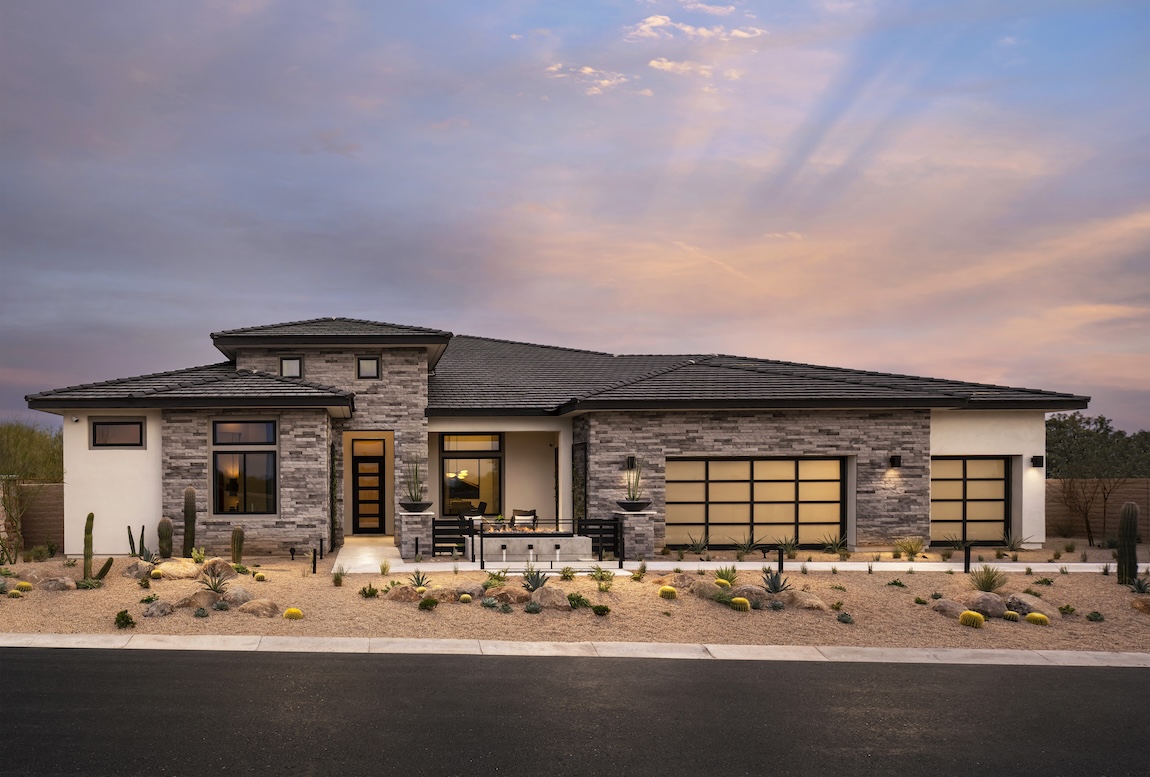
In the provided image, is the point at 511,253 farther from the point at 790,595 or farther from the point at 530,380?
the point at 790,595

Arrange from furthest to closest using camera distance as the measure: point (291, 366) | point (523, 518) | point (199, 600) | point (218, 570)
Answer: point (291, 366) < point (523, 518) < point (218, 570) < point (199, 600)

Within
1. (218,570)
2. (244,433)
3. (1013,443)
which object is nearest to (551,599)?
(218,570)

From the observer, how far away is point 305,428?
2041 centimetres

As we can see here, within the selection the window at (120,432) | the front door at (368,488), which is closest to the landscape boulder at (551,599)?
the window at (120,432)

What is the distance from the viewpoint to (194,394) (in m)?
19.6

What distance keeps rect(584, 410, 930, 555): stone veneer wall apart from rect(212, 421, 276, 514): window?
8.18 metres

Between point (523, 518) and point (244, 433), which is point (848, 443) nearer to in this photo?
point (523, 518)

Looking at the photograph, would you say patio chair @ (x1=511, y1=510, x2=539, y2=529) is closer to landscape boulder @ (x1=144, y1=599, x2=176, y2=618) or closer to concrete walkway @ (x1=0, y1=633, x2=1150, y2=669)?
concrete walkway @ (x1=0, y1=633, x2=1150, y2=669)

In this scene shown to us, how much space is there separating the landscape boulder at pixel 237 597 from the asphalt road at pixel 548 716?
249cm

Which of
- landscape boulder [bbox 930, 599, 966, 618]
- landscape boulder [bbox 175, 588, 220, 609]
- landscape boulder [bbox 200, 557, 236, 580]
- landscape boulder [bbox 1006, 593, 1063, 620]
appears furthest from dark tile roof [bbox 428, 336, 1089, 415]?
landscape boulder [bbox 175, 588, 220, 609]

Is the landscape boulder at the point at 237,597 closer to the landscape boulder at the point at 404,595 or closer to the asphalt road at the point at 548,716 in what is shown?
the landscape boulder at the point at 404,595

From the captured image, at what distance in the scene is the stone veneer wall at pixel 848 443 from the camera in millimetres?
21156

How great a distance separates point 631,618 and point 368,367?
12.9 meters

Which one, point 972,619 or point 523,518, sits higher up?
point 523,518
